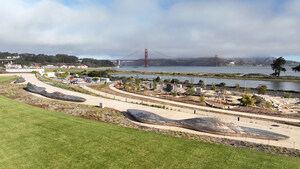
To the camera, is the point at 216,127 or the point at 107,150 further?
the point at 216,127

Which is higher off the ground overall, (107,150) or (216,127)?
(216,127)

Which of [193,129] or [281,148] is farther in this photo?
[193,129]

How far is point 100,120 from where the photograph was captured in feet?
53.8

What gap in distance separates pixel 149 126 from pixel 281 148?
9798mm

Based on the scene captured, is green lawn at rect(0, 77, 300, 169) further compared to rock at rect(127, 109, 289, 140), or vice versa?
rock at rect(127, 109, 289, 140)

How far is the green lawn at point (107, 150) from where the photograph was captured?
9.11 m

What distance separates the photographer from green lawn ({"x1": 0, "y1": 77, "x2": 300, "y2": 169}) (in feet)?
29.9

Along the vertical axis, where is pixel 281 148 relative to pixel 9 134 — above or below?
below

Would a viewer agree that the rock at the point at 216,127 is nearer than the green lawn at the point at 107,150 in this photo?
No

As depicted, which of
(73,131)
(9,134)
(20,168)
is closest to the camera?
(20,168)

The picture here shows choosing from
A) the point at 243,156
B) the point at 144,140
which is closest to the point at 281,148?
the point at 243,156

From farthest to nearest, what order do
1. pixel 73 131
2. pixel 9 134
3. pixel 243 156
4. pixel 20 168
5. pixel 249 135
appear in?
pixel 249 135 < pixel 73 131 < pixel 9 134 < pixel 243 156 < pixel 20 168

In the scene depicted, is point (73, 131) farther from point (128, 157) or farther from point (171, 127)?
point (171, 127)

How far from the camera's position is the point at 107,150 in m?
10.3
